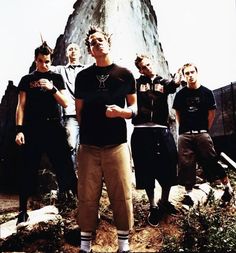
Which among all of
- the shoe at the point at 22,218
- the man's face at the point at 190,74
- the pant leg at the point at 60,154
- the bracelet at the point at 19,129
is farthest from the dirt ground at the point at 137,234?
the man's face at the point at 190,74

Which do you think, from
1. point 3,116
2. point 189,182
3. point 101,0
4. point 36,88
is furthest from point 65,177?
point 3,116

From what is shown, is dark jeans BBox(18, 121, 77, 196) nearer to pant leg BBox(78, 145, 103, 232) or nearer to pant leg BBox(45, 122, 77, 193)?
pant leg BBox(45, 122, 77, 193)

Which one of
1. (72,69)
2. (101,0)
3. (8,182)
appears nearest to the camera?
(72,69)

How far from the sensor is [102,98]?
3.67 meters

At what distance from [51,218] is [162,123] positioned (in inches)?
78.5

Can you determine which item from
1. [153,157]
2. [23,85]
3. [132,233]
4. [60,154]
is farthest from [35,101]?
[132,233]

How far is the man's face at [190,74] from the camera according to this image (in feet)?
16.2

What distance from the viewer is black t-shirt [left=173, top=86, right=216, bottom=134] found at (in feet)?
16.2

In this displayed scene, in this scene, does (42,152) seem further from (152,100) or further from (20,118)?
(152,100)

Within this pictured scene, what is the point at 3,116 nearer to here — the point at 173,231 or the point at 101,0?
the point at 101,0

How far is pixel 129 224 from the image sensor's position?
3482 millimetres

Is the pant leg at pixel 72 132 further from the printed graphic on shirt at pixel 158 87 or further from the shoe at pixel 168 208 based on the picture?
the shoe at pixel 168 208

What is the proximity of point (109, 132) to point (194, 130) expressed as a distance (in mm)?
1857

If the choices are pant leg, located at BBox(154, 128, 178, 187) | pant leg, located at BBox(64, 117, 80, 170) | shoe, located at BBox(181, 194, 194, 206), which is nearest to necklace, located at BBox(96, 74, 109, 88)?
pant leg, located at BBox(154, 128, 178, 187)
